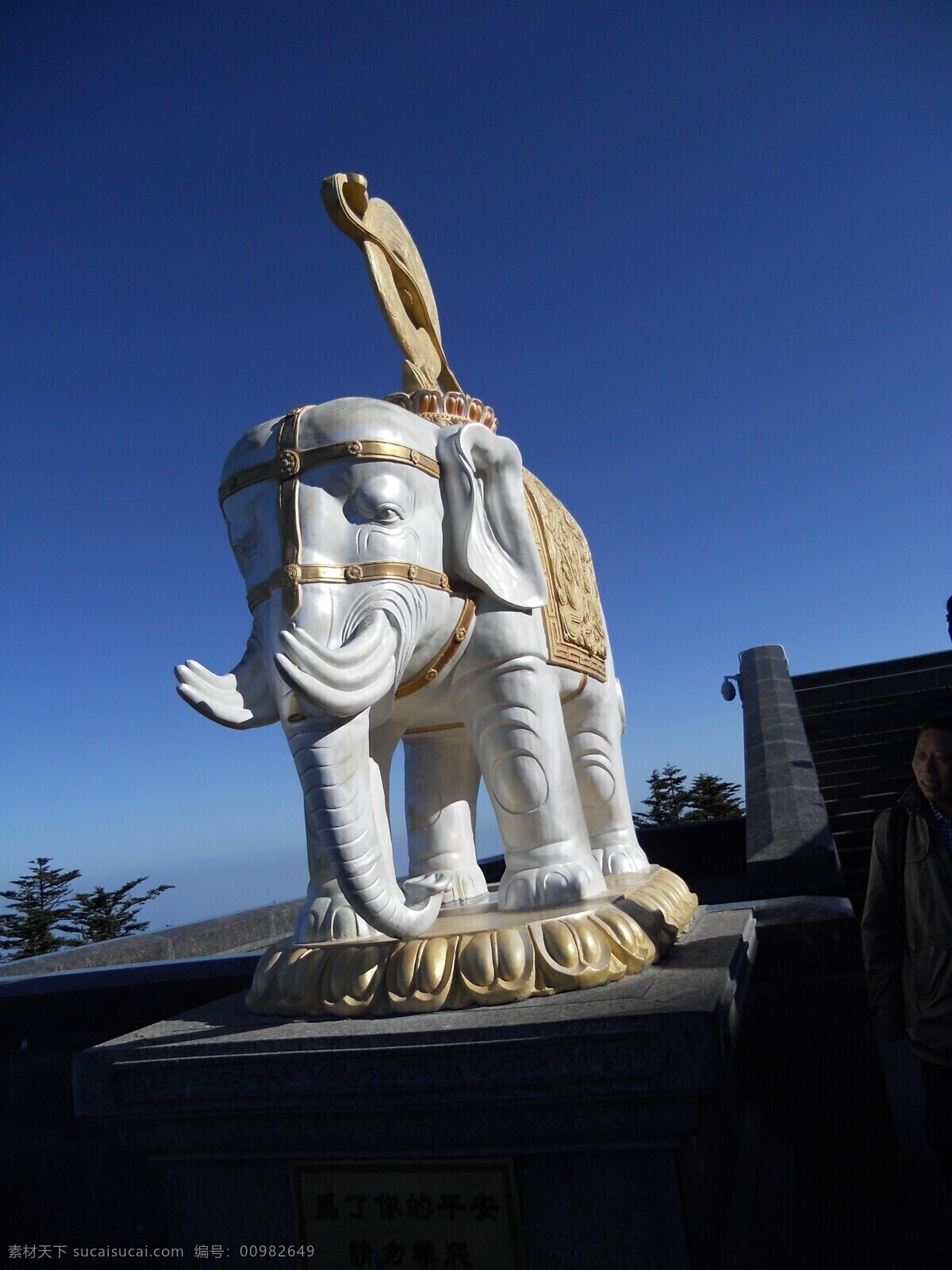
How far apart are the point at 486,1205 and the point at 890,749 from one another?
25.9 ft

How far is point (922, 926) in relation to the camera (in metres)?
2.80

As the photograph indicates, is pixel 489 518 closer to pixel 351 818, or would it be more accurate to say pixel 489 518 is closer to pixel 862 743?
pixel 351 818

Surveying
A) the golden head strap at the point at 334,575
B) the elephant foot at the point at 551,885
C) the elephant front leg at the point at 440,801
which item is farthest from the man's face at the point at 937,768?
the golden head strap at the point at 334,575

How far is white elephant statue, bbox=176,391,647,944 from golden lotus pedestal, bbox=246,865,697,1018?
13 centimetres

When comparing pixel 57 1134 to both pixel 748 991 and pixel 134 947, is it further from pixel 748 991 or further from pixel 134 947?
pixel 748 991

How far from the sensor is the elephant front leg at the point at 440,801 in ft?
11.3

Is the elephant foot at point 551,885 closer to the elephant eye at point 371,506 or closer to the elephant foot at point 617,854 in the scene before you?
A: the elephant foot at point 617,854

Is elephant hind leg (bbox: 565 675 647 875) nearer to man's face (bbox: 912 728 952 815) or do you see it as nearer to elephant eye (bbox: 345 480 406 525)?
man's face (bbox: 912 728 952 815)

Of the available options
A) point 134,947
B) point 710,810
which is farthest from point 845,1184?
point 710,810

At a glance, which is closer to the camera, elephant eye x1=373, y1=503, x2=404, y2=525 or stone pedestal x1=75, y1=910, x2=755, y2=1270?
stone pedestal x1=75, y1=910, x2=755, y2=1270

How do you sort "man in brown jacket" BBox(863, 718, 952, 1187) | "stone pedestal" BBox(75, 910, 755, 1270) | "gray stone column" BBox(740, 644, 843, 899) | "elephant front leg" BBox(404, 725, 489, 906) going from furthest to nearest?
"gray stone column" BBox(740, 644, 843, 899) < "elephant front leg" BBox(404, 725, 489, 906) < "man in brown jacket" BBox(863, 718, 952, 1187) < "stone pedestal" BBox(75, 910, 755, 1270)

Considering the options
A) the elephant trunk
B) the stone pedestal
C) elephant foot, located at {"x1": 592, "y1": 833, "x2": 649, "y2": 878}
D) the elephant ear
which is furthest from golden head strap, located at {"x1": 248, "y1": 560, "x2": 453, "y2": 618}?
elephant foot, located at {"x1": 592, "y1": 833, "x2": 649, "y2": 878}

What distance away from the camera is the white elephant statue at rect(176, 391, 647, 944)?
2295 millimetres

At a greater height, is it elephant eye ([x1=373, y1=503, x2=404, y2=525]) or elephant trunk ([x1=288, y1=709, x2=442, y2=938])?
elephant eye ([x1=373, y1=503, x2=404, y2=525])
